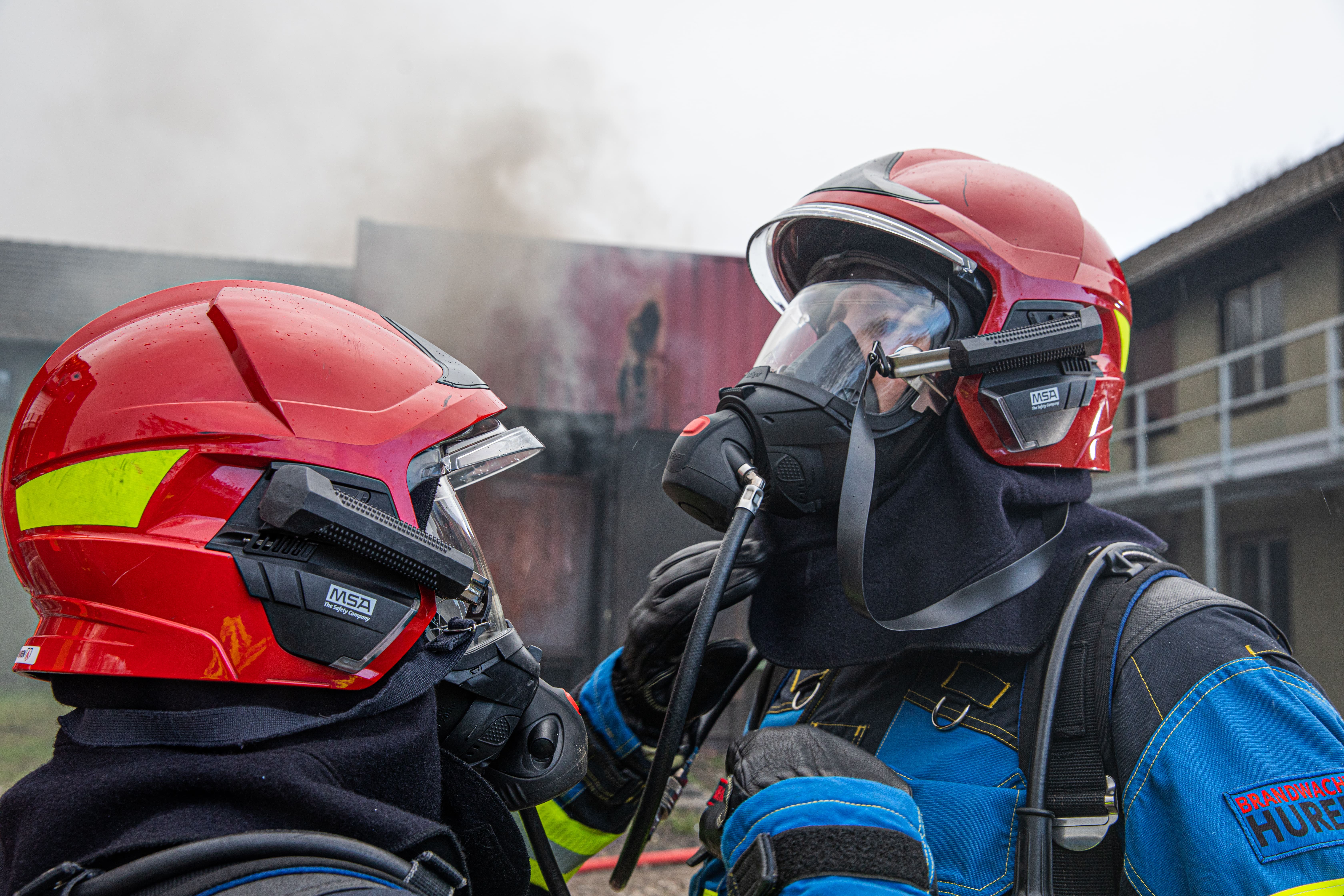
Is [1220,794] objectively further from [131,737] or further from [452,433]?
[131,737]

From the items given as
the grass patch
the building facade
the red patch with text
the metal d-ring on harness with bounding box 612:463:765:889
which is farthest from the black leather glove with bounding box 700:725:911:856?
the building facade

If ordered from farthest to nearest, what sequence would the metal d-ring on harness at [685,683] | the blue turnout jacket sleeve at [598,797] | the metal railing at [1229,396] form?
the metal railing at [1229,396]
the blue turnout jacket sleeve at [598,797]
the metal d-ring on harness at [685,683]

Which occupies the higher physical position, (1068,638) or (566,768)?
(1068,638)

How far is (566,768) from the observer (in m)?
1.45

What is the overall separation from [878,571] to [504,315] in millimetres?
7459

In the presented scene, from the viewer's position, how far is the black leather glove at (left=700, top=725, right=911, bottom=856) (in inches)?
50.9

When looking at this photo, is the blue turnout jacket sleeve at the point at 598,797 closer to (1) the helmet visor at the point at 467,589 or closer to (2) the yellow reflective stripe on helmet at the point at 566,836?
(2) the yellow reflective stripe on helmet at the point at 566,836

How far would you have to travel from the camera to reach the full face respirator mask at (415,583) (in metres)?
1.03

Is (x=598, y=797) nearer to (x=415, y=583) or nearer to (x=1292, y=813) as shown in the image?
(x=415, y=583)

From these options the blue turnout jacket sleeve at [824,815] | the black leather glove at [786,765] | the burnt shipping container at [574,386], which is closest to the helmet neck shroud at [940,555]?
the black leather glove at [786,765]

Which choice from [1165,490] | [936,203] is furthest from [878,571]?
[1165,490]

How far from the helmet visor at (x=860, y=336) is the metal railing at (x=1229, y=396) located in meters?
8.91

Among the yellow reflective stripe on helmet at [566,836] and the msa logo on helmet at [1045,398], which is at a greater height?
the msa logo on helmet at [1045,398]

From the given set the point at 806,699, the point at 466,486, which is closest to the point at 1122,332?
the point at 806,699
